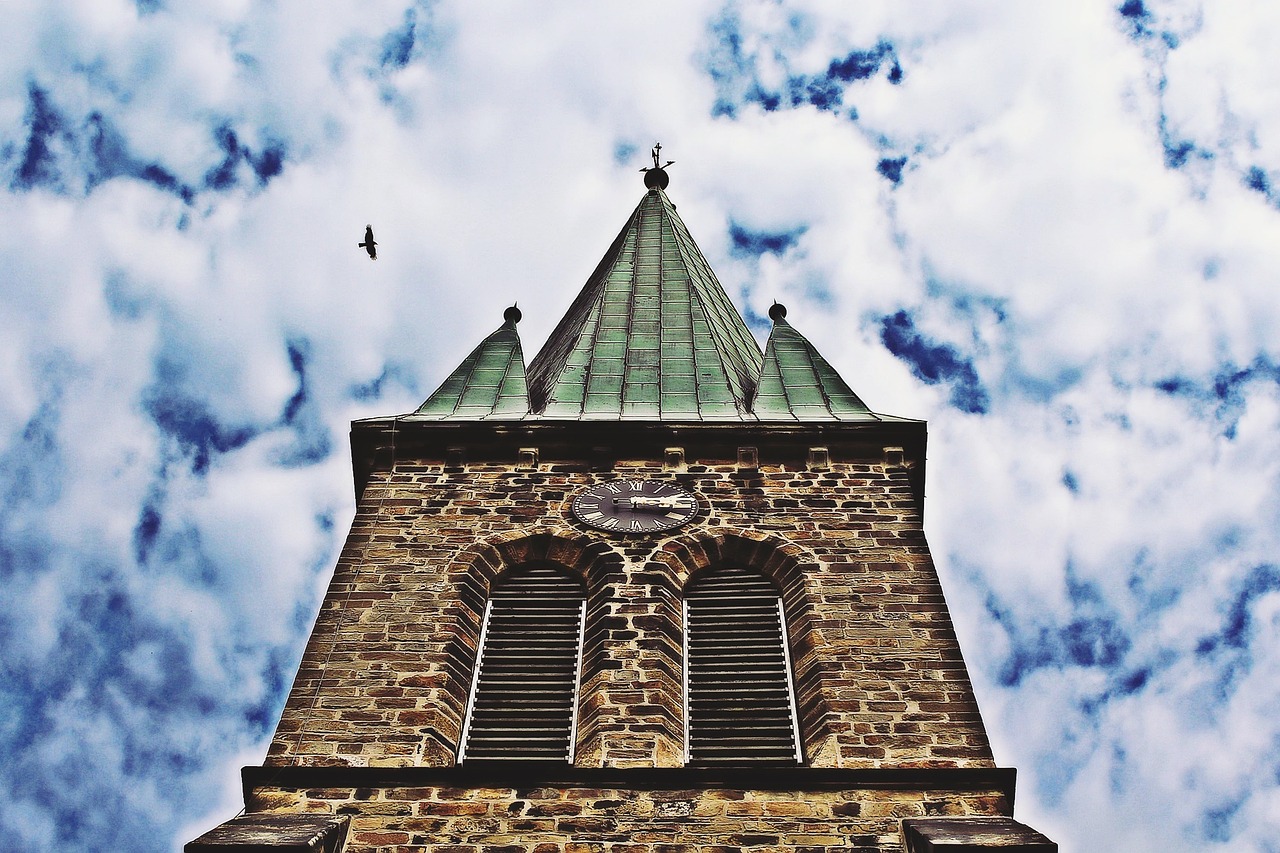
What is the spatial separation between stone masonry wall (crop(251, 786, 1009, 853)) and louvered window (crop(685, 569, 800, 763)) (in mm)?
930

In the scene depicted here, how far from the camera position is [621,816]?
10.0 meters

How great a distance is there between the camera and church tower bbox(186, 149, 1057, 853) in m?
10.0

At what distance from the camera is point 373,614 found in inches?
494

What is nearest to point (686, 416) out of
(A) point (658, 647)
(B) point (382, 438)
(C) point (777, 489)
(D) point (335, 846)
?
(C) point (777, 489)

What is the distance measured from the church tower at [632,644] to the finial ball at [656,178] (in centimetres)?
1276

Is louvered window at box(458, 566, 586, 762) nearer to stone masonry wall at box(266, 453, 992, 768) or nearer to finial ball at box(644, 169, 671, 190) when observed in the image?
stone masonry wall at box(266, 453, 992, 768)

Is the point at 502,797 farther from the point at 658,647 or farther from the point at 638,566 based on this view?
the point at 638,566

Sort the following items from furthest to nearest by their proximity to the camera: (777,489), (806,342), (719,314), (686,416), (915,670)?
(719,314), (806,342), (686,416), (777,489), (915,670)

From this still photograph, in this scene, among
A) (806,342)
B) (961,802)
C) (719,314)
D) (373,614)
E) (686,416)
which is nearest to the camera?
(961,802)

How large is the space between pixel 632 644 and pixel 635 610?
52 centimetres

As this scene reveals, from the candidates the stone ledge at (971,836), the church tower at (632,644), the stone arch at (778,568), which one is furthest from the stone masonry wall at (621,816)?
the stone arch at (778,568)

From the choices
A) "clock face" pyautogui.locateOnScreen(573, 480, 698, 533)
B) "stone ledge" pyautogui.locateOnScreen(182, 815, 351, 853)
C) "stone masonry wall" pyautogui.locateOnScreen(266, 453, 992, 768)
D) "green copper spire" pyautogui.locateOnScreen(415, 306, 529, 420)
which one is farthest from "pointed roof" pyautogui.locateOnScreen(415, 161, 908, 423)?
"stone ledge" pyautogui.locateOnScreen(182, 815, 351, 853)

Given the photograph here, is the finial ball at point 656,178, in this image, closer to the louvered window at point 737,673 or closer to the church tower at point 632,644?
the church tower at point 632,644

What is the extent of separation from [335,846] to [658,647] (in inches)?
134
